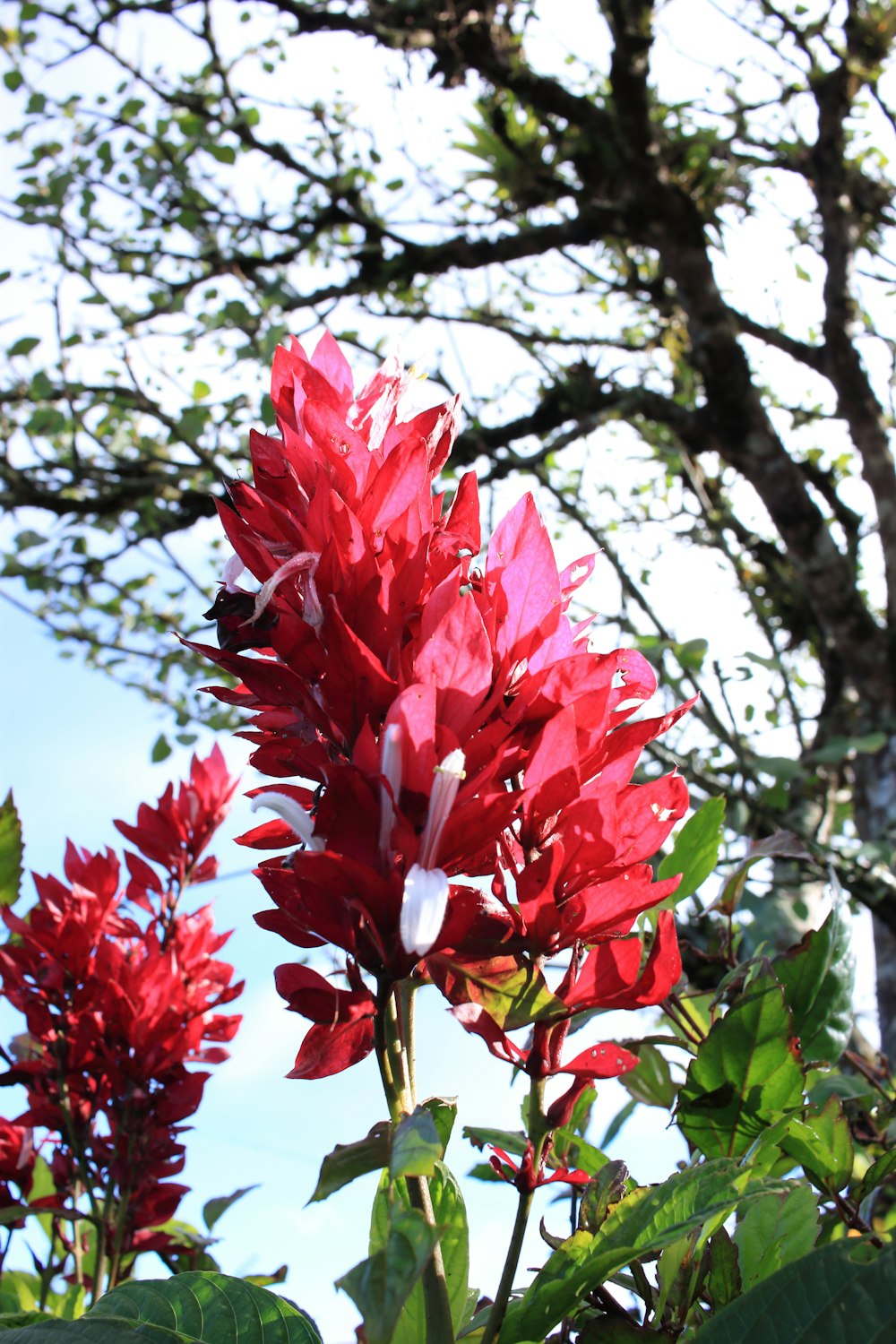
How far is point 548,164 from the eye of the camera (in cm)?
413

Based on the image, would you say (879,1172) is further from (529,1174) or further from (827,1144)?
(529,1174)

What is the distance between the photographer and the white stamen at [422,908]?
41cm

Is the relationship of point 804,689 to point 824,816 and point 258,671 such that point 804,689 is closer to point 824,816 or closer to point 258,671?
point 824,816

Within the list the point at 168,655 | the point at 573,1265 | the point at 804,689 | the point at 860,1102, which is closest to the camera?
the point at 573,1265

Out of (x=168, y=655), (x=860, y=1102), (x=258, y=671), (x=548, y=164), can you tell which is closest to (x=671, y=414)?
(x=548, y=164)

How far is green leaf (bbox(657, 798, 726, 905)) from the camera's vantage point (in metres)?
0.82

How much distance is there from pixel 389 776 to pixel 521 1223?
0.22 metres

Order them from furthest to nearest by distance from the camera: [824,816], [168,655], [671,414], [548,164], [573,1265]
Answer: [548,164]
[671,414]
[168,655]
[824,816]
[573,1265]

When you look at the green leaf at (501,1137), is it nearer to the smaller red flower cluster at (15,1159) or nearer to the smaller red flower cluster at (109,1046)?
the smaller red flower cluster at (109,1046)

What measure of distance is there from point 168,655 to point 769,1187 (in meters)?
3.18

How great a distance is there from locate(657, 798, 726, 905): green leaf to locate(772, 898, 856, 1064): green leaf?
92 millimetres

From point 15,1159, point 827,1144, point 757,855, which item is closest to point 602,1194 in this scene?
point 827,1144

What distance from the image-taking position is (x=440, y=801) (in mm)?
459

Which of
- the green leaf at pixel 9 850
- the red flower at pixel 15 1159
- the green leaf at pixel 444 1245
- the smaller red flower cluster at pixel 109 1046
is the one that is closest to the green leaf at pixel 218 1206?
the smaller red flower cluster at pixel 109 1046
